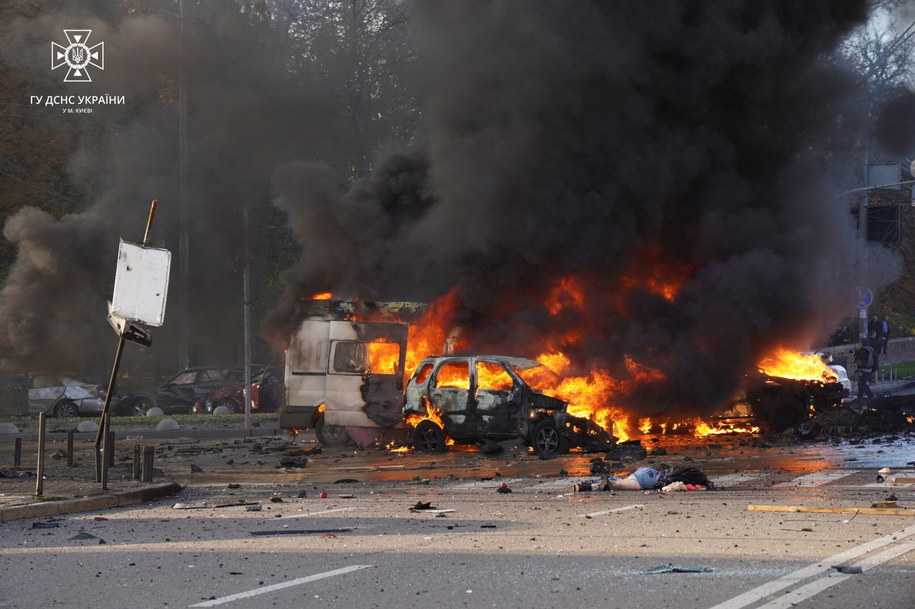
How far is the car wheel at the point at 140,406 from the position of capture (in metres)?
33.3

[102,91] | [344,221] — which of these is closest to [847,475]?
[344,221]

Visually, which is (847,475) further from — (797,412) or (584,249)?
(584,249)

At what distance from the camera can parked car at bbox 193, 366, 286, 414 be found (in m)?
31.6

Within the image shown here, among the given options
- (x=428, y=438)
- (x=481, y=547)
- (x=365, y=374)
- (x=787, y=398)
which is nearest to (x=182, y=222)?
(x=365, y=374)

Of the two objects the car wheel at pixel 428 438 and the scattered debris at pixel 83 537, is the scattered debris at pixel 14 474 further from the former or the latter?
the scattered debris at pixel 83 537

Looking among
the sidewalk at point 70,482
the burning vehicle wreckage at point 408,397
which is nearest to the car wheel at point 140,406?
the sidewalk at point 70,482

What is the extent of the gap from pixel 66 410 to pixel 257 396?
19.4ft

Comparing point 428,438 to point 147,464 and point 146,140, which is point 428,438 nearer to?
point 147,464

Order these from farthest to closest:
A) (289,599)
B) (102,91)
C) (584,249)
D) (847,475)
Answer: (102,91), (584,249), (847,475), (289,599)

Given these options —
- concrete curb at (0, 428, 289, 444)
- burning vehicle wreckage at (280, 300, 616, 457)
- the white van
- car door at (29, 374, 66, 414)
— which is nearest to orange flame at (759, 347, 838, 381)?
burning vehicle wreckage at (280, 300, 616, 457)

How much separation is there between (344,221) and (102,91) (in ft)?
47.8

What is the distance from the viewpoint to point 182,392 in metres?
33.6

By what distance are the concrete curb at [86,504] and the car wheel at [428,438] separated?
594 cm

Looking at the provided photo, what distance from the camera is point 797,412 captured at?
70.0 ft
